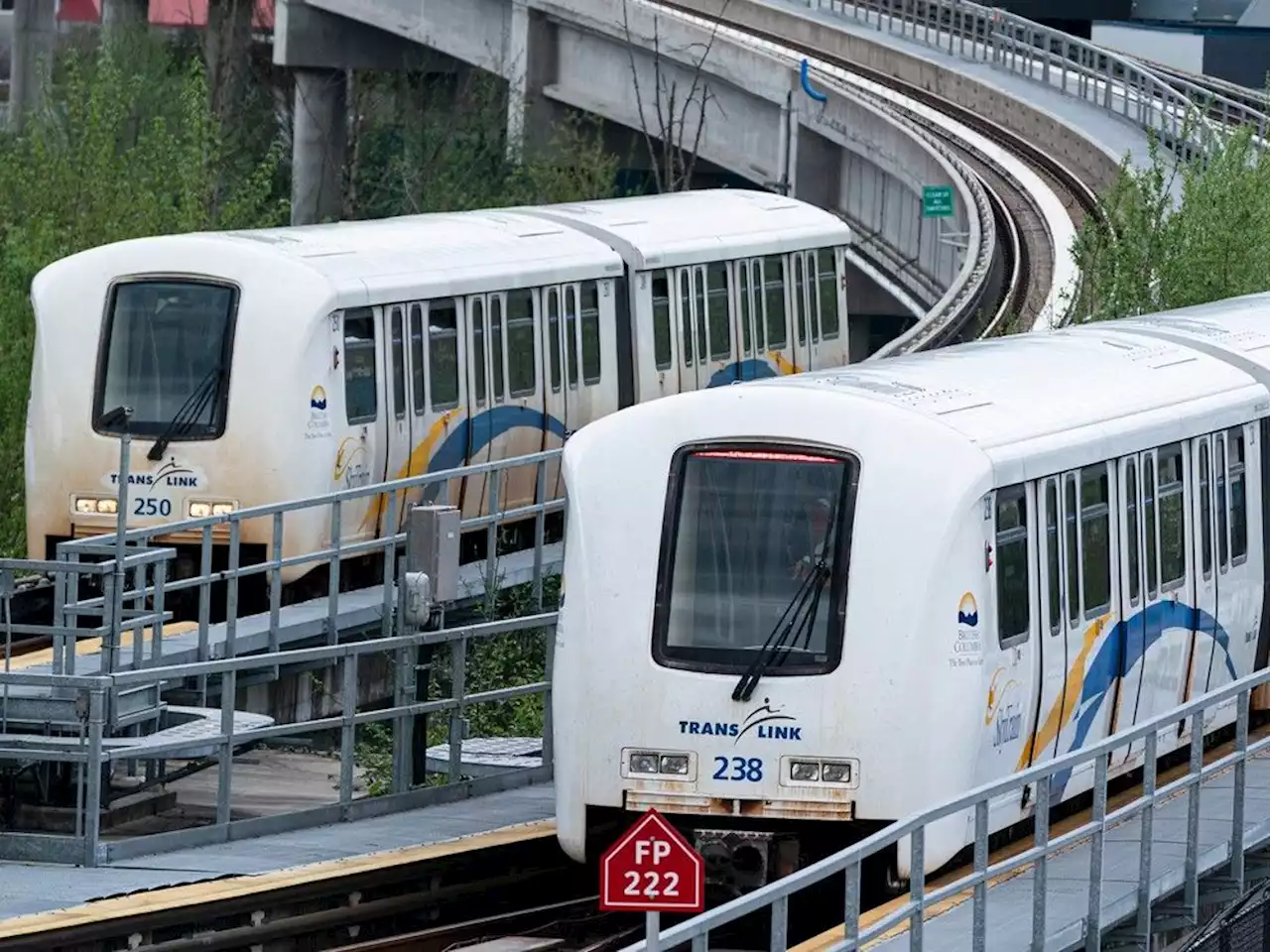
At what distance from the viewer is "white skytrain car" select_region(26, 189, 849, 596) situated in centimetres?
2155

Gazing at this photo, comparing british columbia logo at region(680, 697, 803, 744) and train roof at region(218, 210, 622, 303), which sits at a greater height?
train roof at region(218, 210, 622, 303)

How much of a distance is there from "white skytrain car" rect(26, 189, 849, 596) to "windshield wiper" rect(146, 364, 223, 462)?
1cm

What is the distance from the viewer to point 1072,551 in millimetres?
15992

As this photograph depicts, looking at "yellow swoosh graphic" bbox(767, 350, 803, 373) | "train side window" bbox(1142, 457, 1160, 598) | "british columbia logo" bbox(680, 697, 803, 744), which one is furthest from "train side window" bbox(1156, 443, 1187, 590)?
"yellow swoosh graphic" bbox(767, 350, 803, 373)

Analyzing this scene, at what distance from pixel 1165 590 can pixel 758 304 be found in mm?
12092

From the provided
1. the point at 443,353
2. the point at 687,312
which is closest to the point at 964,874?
the point at 443,353

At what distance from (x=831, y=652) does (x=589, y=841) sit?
67.2 inches

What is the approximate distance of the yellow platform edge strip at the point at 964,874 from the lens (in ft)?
42.9

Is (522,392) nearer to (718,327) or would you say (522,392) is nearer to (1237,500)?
(718,327)

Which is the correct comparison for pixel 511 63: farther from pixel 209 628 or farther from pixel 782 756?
pixel 782 756

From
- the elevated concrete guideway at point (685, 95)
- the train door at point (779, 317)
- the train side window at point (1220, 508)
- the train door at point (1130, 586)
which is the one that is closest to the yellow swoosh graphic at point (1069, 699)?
the train door at point (1130, 586)

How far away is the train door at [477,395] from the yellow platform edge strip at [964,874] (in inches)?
278

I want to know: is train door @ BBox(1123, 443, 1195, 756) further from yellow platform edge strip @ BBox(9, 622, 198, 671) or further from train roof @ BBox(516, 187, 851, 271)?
train roof @ BBox(516, 187, 851, 271)

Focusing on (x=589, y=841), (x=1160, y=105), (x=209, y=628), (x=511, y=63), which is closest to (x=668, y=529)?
(x=589, y=841)
